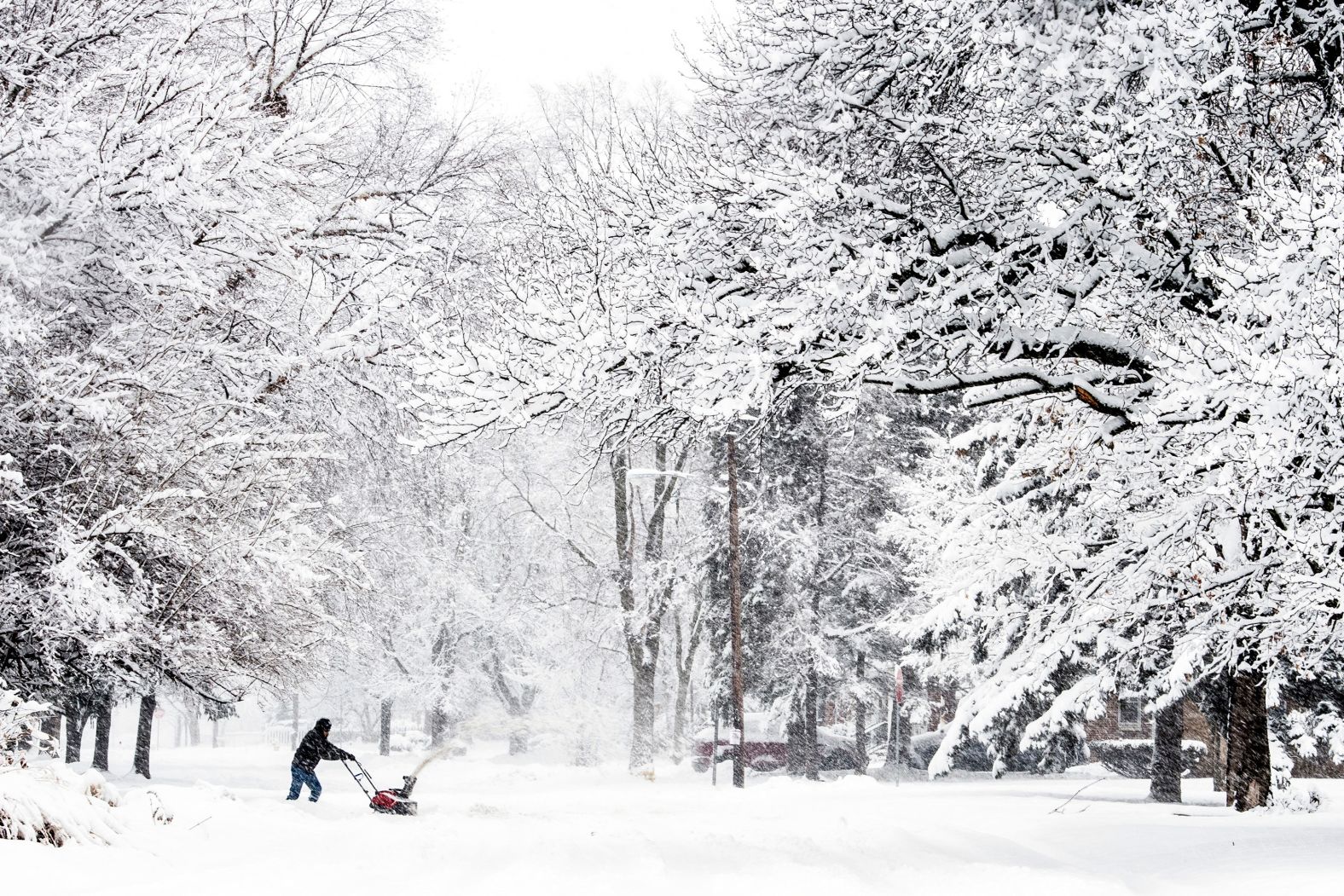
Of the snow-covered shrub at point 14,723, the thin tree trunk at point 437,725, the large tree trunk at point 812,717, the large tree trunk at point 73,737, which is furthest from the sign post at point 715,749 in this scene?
the snow-covered shrub at point 14,723

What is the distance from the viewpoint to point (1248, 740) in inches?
500

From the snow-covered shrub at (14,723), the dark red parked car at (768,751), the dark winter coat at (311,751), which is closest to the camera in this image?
the snow-covered shrub at (14,723)

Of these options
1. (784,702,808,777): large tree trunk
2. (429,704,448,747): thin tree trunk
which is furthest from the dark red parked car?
(429,704,448,747): thin tree trunk

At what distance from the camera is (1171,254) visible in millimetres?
7898

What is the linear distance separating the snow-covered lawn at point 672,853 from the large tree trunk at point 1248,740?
0.51m

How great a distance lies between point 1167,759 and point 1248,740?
5087 millimetres

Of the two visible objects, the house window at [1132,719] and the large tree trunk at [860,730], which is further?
the house window at [1132,719]

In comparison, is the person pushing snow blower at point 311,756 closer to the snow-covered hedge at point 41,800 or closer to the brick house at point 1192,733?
the snow-covered hedge at point 41,800

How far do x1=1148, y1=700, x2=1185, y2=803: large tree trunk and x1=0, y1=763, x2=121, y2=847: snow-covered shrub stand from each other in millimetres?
14896

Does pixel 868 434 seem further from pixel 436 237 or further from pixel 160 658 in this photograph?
pixel 160 658

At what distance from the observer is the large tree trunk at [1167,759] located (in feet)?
56.9

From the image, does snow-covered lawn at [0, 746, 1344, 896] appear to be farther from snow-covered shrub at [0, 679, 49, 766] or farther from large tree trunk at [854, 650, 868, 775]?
large tree trunk at [854, 650, 868, 775]

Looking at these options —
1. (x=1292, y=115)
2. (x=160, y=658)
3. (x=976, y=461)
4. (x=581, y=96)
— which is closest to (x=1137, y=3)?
(x=1292, y=115)

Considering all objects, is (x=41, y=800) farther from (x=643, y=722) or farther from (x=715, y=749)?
(x=643, y=722)
